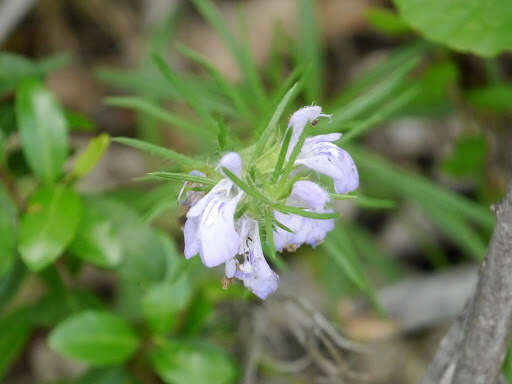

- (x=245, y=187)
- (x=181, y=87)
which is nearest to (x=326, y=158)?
(x=245, y=187)

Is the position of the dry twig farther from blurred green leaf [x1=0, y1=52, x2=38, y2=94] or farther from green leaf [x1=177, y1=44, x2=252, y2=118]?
blurred green leaf [x1=0, y1=52, x2=38, y2=94]

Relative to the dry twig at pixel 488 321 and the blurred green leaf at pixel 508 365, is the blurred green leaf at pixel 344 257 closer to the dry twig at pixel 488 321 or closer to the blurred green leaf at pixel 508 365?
the dry twig at pixel 488 321

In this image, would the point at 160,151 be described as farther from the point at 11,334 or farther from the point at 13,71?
the point at 11,334

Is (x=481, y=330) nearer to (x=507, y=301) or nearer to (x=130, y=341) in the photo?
(x=507, y=301)

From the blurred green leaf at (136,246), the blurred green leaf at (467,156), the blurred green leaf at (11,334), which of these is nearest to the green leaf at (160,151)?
the blurred green leaf at (136,246)

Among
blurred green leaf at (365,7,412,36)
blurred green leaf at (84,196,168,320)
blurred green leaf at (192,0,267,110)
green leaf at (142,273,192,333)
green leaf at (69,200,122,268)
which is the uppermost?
blurred green leaf at (192,0,267,110)

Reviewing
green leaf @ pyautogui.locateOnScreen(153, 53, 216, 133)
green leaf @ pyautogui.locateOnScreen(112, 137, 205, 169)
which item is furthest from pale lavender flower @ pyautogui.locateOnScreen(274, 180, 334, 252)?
green leaf @ pyautogui.locateOnScreen(153, 53, 216, 133)
